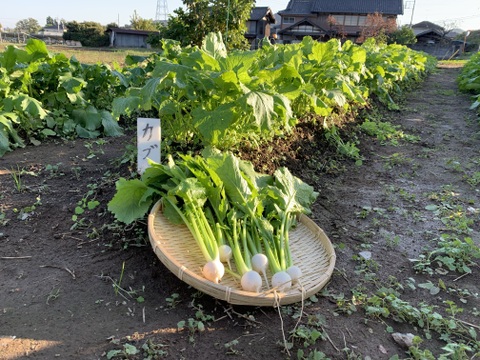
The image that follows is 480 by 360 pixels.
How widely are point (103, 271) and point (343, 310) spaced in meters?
1.38

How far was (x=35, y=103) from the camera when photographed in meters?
3.99

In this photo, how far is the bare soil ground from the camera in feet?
5.89

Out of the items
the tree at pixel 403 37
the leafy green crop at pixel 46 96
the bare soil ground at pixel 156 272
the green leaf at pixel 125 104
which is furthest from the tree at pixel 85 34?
the green leaf at pixel 125 104

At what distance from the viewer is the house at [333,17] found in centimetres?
3693

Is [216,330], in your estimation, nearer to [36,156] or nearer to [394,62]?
[36,156]

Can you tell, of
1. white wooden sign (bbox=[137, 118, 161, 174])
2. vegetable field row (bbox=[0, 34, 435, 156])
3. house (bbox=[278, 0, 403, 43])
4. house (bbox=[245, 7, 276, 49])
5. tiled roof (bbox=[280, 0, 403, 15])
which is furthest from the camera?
tiled roof (bbox=[280, 0, 403, 15])

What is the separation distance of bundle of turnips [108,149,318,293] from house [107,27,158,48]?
36035 mm

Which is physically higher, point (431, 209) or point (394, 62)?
point (394, 62)

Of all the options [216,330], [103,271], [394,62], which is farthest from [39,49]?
[394,62]

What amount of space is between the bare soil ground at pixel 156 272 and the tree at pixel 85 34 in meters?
36.4

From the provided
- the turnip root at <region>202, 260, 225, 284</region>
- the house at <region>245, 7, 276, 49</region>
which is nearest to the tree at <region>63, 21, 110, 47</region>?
the house at <region>245, 7, 276, 49</region>

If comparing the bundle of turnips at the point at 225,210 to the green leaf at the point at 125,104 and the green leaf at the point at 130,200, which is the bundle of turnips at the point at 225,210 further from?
the green leaf at the point at 125,104

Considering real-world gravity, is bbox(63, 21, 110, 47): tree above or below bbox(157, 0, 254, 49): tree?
above

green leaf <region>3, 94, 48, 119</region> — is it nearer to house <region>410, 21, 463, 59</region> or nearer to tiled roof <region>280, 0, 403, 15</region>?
tiled roof <region>280, 0, 403, 15</region>
